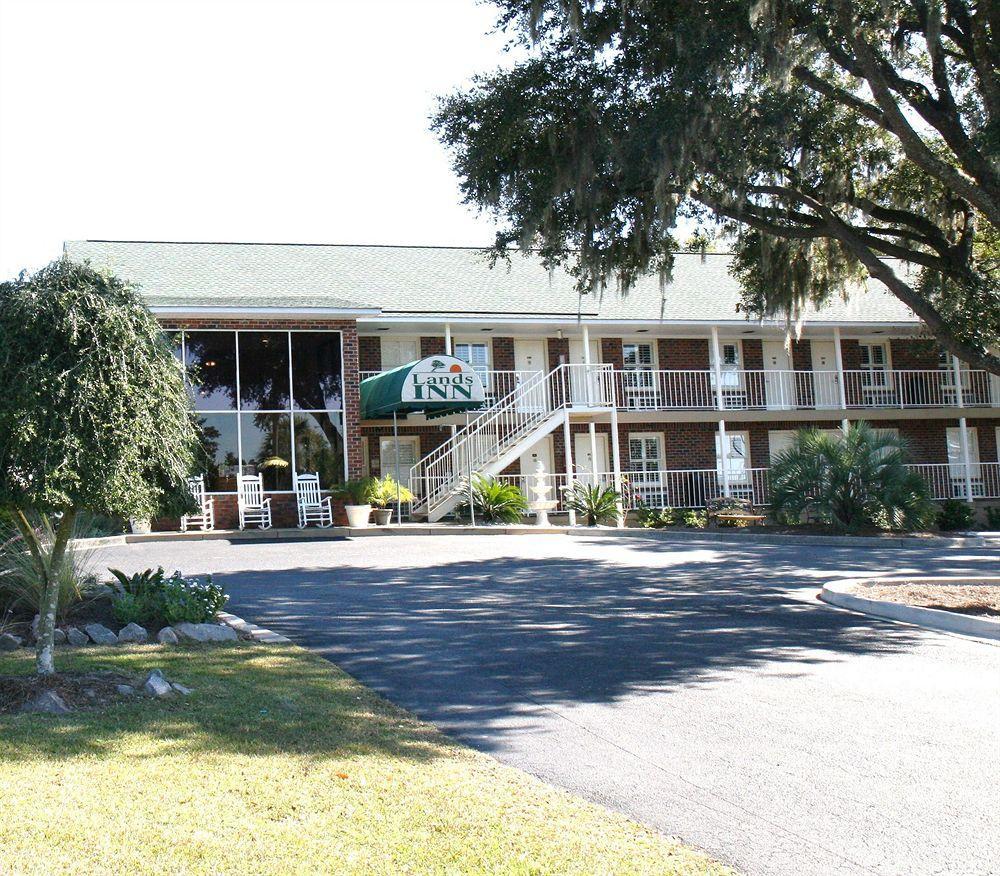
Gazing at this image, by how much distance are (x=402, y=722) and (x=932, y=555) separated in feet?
38.5

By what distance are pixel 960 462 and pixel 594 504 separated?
41.1ft

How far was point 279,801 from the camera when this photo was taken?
4.19 m

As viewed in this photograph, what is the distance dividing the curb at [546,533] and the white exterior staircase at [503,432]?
2178 mm

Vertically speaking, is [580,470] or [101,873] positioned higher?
[580,470]

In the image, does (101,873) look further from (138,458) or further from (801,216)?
(801,216)

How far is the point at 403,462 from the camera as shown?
85.8ft

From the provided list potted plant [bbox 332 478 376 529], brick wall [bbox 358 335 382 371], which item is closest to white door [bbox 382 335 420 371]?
brick wall [bbox 358 335 382 371]

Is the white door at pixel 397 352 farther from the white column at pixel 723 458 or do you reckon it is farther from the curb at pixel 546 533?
the white column at pixel 723 458

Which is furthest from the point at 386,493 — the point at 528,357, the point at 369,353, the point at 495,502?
the point at 528,357

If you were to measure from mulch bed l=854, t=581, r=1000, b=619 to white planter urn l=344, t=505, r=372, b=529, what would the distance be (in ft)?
38.5

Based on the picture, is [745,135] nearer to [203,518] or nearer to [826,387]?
[203,518]

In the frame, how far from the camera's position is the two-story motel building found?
22.5 m

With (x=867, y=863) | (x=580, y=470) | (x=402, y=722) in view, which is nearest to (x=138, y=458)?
(x=402, y=722)

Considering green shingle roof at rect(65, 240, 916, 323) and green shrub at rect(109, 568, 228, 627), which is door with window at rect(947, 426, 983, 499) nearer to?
green shingle roof at rect(65, 240, 916, 323)
